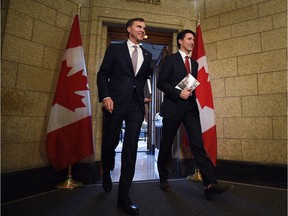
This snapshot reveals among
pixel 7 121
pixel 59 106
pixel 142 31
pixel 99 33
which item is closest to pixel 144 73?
pixel 142 31

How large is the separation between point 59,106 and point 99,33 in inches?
47.0

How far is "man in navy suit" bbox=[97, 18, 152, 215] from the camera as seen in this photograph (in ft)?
5.01

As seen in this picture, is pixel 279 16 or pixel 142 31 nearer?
pixel 142 31

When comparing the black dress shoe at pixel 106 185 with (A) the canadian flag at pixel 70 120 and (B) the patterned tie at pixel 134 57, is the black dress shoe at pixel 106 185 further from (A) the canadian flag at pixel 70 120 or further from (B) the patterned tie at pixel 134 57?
(B) the patterned tie at pixel 134 57

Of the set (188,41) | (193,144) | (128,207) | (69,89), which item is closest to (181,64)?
(188,41)

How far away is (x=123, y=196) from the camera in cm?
148

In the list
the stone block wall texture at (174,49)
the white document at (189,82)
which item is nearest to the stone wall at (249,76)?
the stone block wall texture at (174,49)

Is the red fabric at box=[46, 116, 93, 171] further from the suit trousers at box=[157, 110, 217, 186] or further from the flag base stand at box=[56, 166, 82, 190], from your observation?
the suit trousers at box=[157, 110, 217, 186]

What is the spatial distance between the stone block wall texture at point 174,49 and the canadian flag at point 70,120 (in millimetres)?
280

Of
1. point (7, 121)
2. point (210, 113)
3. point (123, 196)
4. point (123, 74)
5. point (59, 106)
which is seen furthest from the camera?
point (210, 113)

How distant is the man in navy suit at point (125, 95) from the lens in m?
1.53

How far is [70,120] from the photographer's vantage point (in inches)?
83.4

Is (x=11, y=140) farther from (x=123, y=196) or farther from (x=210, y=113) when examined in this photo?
A: (x=210, y=113)

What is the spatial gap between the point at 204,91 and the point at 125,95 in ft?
3.86
